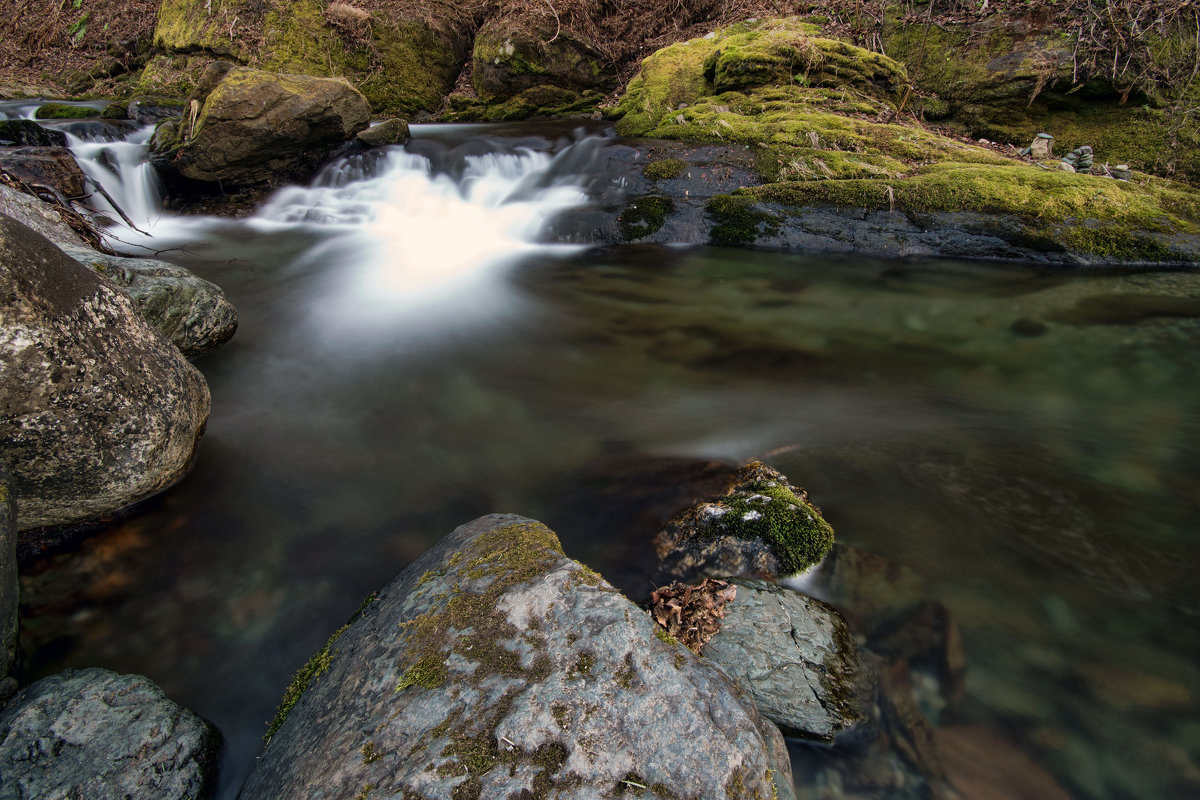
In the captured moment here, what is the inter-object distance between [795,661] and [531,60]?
12977 mm

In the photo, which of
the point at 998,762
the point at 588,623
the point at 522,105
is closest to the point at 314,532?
the point at 588,623

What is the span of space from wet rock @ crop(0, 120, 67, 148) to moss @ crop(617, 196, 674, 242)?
325 inches

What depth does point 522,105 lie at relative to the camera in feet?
40.5

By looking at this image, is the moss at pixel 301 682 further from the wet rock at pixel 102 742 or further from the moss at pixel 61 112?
the moss at pixel 61 112

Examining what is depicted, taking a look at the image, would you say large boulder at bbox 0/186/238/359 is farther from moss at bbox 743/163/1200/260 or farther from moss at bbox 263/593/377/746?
moss at bbox 743/163/1200/260

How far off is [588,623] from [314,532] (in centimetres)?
228

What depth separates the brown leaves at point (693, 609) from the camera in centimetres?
253

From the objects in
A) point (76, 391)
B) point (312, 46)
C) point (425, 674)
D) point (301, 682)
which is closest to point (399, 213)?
point (312, 46)

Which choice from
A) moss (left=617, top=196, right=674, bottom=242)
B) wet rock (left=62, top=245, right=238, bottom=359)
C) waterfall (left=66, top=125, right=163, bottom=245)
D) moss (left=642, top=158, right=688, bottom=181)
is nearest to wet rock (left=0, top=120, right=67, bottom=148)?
waterfall (left=66, top=125, right=163, bottom=245)

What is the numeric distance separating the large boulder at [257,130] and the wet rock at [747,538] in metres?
8.80

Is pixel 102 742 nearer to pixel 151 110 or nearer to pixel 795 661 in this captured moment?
pixel 795 661

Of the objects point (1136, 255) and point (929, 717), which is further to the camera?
point (1136, 255)

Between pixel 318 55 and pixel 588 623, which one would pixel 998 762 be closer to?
pixel 588 623

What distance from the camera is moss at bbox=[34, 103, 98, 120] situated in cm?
1006
